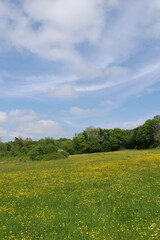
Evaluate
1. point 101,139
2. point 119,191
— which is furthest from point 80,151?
point 119,191

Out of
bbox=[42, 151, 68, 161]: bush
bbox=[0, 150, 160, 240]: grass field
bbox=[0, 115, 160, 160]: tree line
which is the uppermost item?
bbox=[0, 115, 160, 160]: tree line

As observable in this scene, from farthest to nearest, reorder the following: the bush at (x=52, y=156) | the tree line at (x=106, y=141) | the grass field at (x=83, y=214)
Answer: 1. the tree line at (x=106, y=141)
2. the bush at (x=52, y=156)
3. the grass field at (x=83, y=214)

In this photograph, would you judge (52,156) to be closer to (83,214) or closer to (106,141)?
(83,214)

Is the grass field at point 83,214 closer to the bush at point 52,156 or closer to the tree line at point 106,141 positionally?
the bush at point 52,156

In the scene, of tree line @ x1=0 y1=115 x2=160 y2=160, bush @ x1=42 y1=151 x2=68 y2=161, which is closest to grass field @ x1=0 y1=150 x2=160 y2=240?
bush @ x1=42 y1=151 x2=68 y2=161

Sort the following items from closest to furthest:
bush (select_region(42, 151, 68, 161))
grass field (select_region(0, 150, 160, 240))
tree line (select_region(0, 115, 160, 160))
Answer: grass field (select_region(0, 150, 160, 240)) → bush (select_region(42, 151, 68, 161)) → tree line (select_region(0, 115, 160, 160))

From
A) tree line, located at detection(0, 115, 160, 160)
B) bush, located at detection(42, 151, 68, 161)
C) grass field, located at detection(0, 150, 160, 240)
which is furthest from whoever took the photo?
tree line, located at detection(0, 115, 160, 160)

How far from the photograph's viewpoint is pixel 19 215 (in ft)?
35.7

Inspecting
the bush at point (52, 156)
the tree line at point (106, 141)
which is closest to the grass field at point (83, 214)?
the bush at point (52, 156)

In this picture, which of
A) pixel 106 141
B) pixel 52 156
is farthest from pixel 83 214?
pixel 106 141

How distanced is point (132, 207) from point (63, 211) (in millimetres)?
3731

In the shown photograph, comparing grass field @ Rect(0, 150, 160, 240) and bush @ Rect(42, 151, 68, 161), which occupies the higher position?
bush @ Rect(42, 151, 68, 161)

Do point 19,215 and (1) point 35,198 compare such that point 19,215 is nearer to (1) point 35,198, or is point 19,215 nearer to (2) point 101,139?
(1) point 35,198

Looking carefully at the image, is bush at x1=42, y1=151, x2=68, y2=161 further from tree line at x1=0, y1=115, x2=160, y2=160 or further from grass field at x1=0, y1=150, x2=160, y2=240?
tree line at x1=0, y1=115, x2=160, y2=160
